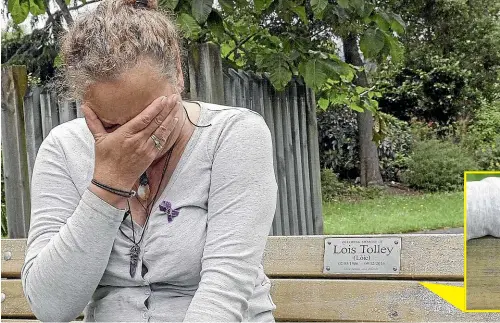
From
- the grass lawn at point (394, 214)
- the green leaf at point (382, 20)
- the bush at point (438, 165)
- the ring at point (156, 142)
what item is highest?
the green leaf at point (382, 20)

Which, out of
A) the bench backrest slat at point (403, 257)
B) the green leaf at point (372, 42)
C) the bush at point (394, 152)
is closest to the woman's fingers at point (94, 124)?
the bench backrest slat at point (403, 257)

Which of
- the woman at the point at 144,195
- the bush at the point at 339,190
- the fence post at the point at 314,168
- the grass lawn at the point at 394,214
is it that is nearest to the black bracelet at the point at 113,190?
the woman at the point at 144,195

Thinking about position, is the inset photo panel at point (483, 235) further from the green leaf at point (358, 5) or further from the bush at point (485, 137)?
the bush at point (485, 137)

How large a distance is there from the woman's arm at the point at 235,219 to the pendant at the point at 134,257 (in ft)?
0.55

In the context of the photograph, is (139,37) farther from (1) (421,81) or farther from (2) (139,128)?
(1) (421,81)

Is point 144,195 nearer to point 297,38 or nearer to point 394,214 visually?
point 297,38

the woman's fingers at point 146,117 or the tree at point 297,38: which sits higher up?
the tree at point 297,38

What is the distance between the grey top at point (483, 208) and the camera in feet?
5.53

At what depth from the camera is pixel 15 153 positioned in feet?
10.2

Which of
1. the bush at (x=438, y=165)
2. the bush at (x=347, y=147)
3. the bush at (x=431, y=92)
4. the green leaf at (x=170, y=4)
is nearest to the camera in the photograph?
the green leaf at (x=170, y=4)

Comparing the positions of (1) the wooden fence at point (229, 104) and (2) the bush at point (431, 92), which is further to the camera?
(2) the bush at point (431, 92)

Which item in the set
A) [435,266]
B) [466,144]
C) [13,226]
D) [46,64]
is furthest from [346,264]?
[466,144]

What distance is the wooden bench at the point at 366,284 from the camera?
2.19 metres

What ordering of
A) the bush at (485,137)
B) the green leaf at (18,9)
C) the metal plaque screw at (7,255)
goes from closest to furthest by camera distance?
the metal plaque screw at (7,255) < the green leaf at (18,9) < the bush at (485,137)
